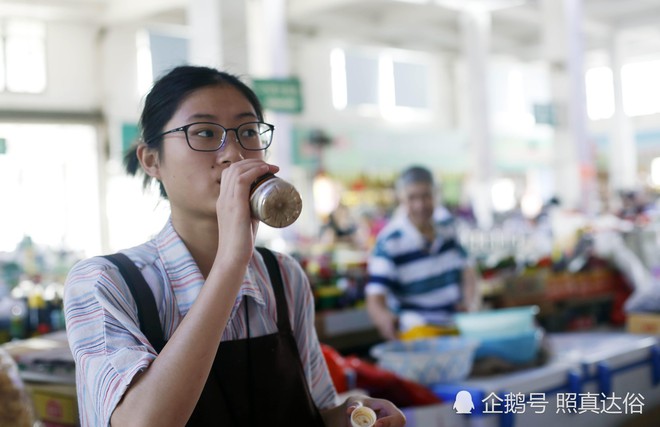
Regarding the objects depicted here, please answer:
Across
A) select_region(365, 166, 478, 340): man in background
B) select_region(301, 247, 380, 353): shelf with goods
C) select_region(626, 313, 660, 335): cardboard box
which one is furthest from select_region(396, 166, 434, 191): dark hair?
select_region(626, 313, 660, 335): cardboard box

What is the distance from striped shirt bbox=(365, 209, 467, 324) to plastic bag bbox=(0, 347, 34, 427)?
214 cm

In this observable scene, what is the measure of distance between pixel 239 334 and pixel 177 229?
221mm

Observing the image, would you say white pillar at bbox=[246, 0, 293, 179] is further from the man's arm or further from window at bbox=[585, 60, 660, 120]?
window at bbox=[585, 60, 660, 120]

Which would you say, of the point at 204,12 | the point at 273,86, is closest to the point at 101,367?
the point at 273,86

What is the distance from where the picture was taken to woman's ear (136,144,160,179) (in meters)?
1.36

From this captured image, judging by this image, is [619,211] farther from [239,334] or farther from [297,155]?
[239,334]

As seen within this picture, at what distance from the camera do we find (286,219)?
1112 millimetres

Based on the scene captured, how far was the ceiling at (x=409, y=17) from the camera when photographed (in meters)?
11.2

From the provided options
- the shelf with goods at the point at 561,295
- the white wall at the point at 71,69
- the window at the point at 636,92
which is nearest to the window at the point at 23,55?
the white wall at the point at 71,69

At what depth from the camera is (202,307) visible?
1.08 m

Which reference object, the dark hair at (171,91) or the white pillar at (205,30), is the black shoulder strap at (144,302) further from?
the white pillar at (205,30)

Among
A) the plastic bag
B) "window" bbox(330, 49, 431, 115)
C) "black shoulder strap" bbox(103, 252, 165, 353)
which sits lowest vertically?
the plastic bag

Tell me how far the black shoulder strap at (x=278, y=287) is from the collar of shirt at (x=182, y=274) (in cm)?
4

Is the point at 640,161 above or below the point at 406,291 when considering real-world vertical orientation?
above
